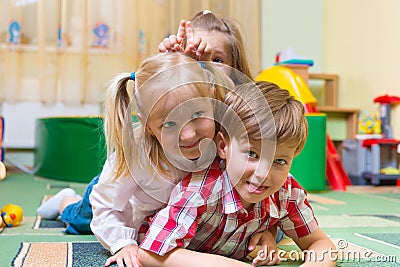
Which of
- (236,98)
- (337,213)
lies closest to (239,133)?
(236,98)

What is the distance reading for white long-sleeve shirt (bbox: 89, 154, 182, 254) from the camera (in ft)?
3.33

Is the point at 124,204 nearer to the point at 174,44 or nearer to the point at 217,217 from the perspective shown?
the point at 217,217

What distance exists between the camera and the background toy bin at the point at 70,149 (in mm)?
2680

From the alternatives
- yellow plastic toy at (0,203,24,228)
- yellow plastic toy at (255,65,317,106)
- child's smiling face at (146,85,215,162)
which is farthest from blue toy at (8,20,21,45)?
child's smiling face at (146,85,215,162)

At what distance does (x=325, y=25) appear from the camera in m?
3.64

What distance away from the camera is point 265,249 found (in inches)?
39.2

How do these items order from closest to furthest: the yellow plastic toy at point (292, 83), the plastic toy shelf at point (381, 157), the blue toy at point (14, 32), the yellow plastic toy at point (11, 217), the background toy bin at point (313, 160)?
the yellow plastic toy at point (11, 217)
the background toy bin at point (313, 160)
the yellow plastic toy at point (292, 83)
the plastic toy shelf at point (381, 157)
the blue toy at point (14, 32)

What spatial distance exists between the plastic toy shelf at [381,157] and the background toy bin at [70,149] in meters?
1.43

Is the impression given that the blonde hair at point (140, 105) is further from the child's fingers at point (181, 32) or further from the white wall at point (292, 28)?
the white wall at point (292, 28)

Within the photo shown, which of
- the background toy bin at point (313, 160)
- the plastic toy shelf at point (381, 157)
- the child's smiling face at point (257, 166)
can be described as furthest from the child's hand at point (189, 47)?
the plastic toy shelf at point (381, 157)

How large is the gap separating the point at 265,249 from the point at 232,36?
2.16ft

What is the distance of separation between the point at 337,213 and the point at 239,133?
3.22ft

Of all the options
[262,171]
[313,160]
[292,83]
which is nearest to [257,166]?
[262,171]

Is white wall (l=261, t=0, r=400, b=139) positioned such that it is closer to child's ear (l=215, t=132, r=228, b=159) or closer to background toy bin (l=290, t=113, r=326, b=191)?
background toy bin (l=290, t=113, r=326, b=191)
